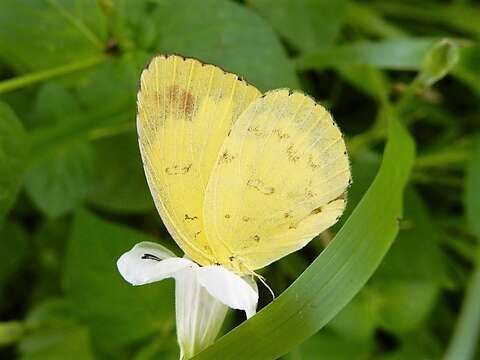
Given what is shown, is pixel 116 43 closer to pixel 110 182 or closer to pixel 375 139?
pixel 110 182

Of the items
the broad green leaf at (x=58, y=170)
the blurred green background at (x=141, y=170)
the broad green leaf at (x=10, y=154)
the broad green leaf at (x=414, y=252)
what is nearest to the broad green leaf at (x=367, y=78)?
the blurred green background at (x=141, y=170)

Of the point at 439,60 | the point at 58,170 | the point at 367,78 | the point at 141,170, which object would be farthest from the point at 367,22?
the point at 58,170

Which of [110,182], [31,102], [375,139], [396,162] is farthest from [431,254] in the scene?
[31,102]

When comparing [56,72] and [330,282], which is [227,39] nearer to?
[56,72]

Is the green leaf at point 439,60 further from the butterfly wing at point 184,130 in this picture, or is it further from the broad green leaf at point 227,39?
the butterfly wing at point 184,130

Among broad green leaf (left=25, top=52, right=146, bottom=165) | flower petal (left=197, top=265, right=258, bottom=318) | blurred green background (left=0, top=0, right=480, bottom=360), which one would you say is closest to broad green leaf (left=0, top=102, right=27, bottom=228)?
blurred green background (left=0, top=0, right=480, bottom=360)

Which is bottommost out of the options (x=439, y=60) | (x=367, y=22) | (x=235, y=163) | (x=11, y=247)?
(x=235, y=163)

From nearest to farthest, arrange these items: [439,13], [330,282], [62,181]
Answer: [330,282] → [62,181] → [439,13]
